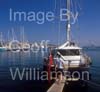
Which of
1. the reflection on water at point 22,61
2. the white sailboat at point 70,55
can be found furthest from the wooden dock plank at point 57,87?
the reflection on water at point 22,61

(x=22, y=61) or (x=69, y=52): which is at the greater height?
(x=69, y=52)

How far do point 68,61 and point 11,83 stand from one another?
393 centimetres

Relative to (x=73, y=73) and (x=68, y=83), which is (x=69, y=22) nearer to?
(x=73, y=73)

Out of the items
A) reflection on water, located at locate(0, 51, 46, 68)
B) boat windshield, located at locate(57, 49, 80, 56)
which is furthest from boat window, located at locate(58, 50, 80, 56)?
reflection on water, located at locate(0, 51, 46, 68)

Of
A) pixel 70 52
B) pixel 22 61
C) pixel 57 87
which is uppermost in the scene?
pixel 70 52

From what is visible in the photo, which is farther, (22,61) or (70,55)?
(22,61)

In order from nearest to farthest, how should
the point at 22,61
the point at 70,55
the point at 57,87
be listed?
the point at 57,87 < the point at 70,55 < the point at 22,61

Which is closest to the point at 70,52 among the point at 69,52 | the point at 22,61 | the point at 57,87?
the point at 69,52

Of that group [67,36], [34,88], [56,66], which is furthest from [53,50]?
[34,88]

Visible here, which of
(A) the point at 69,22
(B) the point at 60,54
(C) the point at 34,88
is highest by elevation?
(A) the point at 69,22

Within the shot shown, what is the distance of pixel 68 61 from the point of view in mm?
26281

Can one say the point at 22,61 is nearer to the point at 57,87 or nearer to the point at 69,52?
the point at 69,52

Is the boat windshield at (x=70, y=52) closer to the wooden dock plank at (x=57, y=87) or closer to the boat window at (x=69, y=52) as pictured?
the boat window at (x=69, y=52)

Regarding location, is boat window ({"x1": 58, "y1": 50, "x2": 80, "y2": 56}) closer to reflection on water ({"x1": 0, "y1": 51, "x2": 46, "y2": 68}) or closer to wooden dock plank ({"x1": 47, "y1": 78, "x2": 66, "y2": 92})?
wooden dock plank ({"x1": 47, "y1": 78, "x2": 66, "y2": 92})
